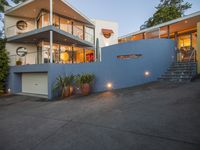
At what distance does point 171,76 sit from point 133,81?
277cm

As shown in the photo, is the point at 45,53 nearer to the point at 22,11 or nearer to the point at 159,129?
the point at 22,11

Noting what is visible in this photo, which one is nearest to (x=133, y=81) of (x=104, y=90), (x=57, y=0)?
(x=104, y=90)

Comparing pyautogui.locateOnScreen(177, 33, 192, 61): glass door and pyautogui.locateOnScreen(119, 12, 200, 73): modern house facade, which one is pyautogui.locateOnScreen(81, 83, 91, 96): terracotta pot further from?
pyautogui.locateOnScreen(177, 33, 192, 61): glass door

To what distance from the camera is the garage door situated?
36.4 ft

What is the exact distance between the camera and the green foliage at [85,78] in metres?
9.59

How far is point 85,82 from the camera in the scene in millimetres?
9695

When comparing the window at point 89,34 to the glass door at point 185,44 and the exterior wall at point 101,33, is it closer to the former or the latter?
the exterior wall at point 101,33

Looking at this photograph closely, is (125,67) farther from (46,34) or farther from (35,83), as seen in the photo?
(35,83)

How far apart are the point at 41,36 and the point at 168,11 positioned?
2329 cm

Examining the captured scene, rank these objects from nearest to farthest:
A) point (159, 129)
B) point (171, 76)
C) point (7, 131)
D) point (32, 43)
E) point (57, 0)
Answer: point (159, 129)
point (7, 131)
point (171, 76)
point (57, 0)
point (32, 43)

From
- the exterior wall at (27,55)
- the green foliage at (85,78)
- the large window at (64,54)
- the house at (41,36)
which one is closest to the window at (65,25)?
the house at (41,36)

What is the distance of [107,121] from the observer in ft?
15.1

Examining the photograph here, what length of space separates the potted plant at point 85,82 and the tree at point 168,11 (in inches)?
868

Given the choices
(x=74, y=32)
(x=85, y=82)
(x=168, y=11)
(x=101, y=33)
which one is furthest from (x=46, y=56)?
(x=168, y=11)
